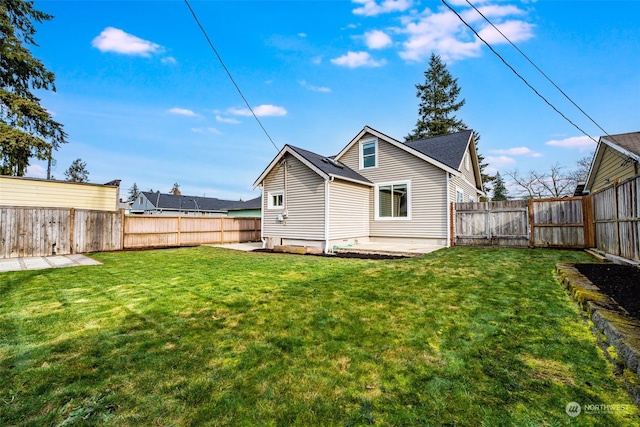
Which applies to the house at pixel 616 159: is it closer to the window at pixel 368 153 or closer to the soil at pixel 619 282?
the soil at pixel 619 282

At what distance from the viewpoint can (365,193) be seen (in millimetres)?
13102

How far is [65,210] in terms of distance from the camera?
10703 millimetres

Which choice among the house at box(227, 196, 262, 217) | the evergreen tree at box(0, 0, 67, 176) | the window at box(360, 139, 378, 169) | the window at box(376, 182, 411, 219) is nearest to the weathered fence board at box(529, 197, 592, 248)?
the window at box(376, 182, 411, 219)

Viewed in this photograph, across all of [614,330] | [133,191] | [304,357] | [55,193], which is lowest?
[304,357]

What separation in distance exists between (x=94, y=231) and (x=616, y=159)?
1953 centimetres

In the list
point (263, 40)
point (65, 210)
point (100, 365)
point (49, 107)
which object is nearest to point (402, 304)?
point (100, 365)

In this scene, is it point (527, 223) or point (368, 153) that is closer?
point (527, 223)

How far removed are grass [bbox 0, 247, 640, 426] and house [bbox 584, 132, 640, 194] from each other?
6.21 metres

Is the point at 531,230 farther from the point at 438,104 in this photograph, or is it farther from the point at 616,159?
the point at 438,104

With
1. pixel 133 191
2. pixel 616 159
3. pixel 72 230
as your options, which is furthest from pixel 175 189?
pixel 616 159

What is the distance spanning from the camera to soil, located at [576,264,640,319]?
3270 millimetres

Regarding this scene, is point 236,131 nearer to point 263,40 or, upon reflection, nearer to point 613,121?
point 263,40

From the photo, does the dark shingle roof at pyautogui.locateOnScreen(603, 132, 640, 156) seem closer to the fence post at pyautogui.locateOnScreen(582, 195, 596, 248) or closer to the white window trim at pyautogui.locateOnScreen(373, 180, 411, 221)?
the fence post at pyautogui.locateOnScreen(582, 195, 596, 248)

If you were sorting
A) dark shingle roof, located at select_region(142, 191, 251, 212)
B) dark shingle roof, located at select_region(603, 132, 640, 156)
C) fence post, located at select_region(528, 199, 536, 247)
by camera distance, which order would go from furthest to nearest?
dark shingle roof, located at select_region(142, 191, 251, 212) → fence post, located at select_region(528, 199, 536, 247) → dark shingle roof, located at select_region(603, 132, 640, 156)
